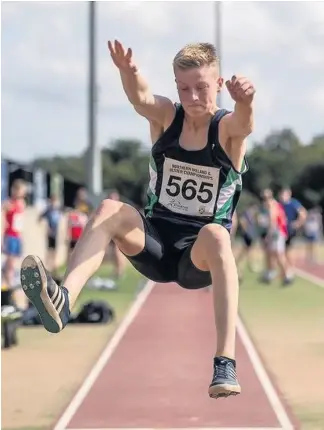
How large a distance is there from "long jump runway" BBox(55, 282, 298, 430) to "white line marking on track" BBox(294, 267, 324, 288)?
21.1 ft

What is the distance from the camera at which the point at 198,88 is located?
3.88 meters

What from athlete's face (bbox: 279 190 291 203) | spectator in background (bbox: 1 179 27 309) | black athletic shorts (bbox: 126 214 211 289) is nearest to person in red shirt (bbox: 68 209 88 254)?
spectator in background (bbox: 1 179 27 309)

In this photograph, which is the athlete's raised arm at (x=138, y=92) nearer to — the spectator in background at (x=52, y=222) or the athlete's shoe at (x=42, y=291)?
the athlete's shoe at (x=42, y=291)

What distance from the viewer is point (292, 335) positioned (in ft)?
32.9

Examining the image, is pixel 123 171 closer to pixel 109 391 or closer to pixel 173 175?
pixel 109 391

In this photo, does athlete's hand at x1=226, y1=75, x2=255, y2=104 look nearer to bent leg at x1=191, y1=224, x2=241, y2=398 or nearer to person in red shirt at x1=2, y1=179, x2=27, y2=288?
bent leg at x1=191, y1=224, x2=241, y2=398

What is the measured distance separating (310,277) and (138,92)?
49.6ft

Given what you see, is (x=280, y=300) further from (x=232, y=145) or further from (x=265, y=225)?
(x=232, y=145)

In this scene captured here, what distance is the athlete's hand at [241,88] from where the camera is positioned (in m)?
3.75

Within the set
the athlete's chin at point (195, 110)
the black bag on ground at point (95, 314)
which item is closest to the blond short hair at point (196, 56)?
the athlete's chin at point (195, 110)

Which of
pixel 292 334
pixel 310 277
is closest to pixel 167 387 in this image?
pixel 292 334

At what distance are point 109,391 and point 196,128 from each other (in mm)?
3639

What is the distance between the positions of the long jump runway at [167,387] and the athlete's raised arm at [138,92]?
2.60m

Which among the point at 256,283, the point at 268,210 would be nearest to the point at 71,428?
the point at 268,210
